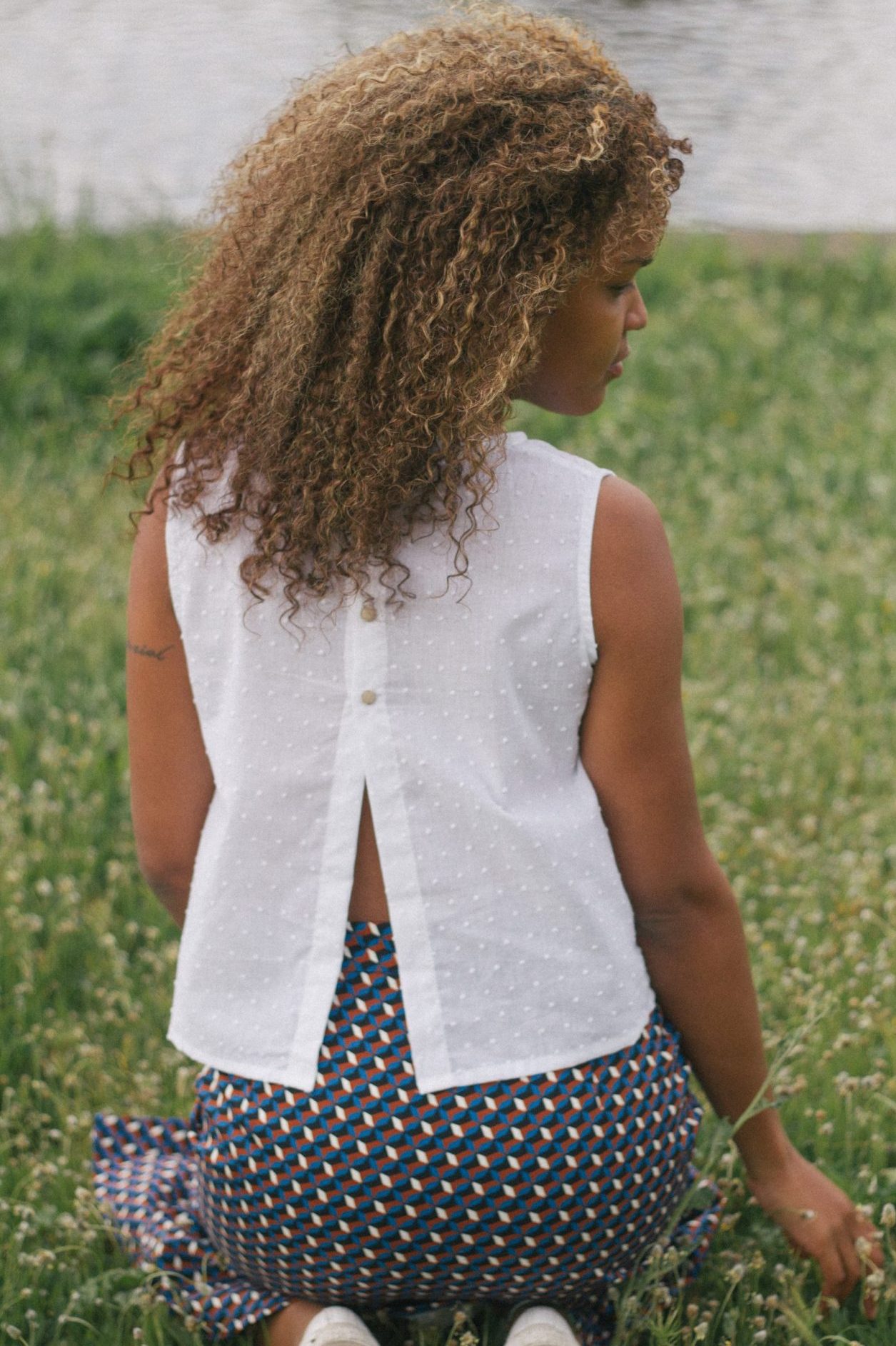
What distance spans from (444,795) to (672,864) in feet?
1.09

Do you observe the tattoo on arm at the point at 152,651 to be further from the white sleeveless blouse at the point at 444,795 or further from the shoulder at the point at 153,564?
the white sleeveless blouse at the point at 444,795

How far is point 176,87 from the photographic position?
27.1 feet

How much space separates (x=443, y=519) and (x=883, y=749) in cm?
229

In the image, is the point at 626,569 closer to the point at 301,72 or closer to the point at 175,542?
the point at 175,542

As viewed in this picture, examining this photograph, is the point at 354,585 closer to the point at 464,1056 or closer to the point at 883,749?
the point at 464,1056

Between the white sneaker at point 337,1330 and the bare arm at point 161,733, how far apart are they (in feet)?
2.03

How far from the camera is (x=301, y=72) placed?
6.39 metres

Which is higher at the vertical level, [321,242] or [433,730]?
[321,242]

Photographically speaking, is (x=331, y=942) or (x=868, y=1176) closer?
(x=331, y=942)

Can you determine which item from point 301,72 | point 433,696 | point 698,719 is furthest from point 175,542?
point 301,72

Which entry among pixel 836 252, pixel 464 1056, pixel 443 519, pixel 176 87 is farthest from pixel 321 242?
pixel 176 87

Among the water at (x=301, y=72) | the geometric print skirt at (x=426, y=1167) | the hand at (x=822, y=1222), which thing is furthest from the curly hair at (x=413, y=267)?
the water at (x=301, y=72)

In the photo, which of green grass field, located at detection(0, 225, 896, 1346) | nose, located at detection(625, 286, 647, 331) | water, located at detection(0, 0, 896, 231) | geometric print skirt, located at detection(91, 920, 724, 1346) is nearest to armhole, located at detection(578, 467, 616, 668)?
nose, located at detection(625, 286, 647, 331)

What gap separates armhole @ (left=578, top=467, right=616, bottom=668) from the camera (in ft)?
6.13
